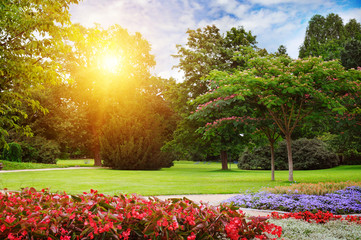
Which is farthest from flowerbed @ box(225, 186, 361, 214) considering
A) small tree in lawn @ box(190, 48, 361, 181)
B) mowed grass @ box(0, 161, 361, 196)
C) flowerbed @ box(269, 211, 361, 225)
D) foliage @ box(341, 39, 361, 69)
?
foliage @ box(341, 39, 361, 69)

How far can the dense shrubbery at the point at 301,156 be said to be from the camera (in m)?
25.4

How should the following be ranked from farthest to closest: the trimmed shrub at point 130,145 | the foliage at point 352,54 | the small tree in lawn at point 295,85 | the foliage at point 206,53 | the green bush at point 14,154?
the foliage at point 352,54
the green bush at point 14,154
the trimmed shrub at point 130,145
the foliage at point 206,53
the small tree in lawn at point 295,85

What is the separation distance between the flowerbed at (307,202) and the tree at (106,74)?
23734 millimetres

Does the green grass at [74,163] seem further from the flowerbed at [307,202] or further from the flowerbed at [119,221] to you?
the flowerbed at [119,221]

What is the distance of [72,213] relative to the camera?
3.46 metres

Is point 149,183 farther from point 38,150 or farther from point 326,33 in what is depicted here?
point 326,33

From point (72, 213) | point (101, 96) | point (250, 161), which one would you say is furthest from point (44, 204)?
point (101, 96)

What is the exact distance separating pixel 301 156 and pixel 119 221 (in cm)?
2512

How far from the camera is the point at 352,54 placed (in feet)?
93.0

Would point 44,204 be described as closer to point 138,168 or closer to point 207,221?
point 207,221

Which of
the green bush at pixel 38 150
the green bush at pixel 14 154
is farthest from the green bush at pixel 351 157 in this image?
the green bush at pixel 14 154

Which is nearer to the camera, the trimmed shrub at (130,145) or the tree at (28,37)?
the tree at (28,37)

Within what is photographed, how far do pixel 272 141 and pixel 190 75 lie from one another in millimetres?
11339

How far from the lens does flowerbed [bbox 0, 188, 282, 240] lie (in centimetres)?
316
